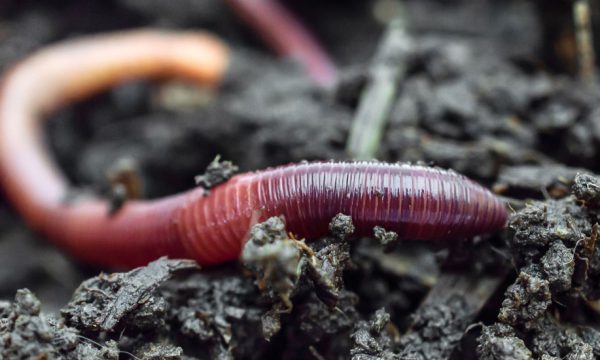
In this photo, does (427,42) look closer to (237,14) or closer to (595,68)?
(595,68)

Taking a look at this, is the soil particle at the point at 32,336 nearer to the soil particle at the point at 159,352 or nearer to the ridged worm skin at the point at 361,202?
the soil particle at the point at 159,352

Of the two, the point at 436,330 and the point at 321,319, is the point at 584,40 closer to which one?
the point at 436,330

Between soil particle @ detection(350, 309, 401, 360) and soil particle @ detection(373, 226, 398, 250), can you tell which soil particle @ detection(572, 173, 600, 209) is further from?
soil particle @ detection(350, 309, 401, 360)

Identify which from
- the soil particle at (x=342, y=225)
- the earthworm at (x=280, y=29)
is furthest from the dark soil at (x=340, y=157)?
the earthworm at (x=280, y=29)

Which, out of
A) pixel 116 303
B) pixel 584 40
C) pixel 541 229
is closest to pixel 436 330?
pixel 541 229

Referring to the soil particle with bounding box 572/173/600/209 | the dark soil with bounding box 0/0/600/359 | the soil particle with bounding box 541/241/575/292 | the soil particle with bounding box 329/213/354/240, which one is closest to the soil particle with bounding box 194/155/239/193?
the dark soil with bounding box 0/0/600/359
